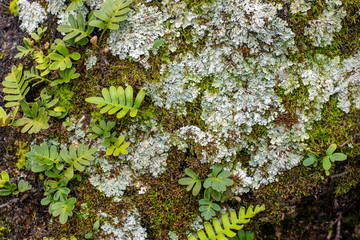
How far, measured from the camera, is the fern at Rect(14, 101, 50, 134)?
2.38m

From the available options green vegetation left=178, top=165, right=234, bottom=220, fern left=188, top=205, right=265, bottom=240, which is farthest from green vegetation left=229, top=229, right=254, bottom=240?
green vegetation left=178, top=165, right=234, bottom=220

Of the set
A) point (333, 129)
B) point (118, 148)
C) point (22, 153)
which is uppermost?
point (333, 129)

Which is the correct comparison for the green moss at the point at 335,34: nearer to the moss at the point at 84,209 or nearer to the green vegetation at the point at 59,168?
the green vegetation at the point at 59,168

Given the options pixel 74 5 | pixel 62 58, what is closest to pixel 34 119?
pixel 62 58

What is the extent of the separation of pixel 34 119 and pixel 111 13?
3.80 feet

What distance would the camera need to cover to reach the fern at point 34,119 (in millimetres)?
2383

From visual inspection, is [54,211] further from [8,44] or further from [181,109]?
[8,44]

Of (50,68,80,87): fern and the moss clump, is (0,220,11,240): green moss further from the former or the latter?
the moss clump

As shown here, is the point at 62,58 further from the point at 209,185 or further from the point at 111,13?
the point at 209,185

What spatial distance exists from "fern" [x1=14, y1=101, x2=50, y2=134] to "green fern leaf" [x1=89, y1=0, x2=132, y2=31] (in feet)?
2.95

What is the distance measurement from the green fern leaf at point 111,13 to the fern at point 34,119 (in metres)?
0.90

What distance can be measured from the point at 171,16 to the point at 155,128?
992 millimetres

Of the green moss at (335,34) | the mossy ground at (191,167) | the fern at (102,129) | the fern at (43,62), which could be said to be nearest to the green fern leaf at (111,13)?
the mossy ground at (191,167)

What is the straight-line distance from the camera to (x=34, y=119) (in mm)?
2432
